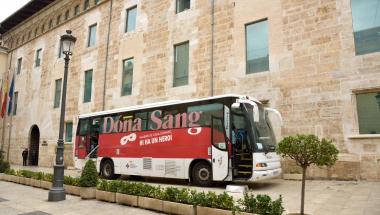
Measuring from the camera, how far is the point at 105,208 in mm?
7492

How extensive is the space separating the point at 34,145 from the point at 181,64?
16697 mm

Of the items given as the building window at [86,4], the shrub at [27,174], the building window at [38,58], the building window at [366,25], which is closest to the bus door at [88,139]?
the shrub at [27,174]

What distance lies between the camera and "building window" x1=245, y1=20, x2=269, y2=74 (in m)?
12.9

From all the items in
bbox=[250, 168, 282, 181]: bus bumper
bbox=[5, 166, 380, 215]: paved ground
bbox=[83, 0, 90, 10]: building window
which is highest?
bbox=[83, 0, 90, 10]: building window

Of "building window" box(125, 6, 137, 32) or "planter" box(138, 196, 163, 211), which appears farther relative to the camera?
"building window" box(125, 6, 137, 32)

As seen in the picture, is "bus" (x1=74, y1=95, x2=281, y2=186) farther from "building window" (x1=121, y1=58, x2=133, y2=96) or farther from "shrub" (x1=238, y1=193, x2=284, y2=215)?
"building window" (x1=121, y1=58, x2=133, y2=96)

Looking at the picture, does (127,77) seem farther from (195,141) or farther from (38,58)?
(38,58)

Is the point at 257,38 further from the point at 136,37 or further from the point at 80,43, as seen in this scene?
→ the point at 80,43

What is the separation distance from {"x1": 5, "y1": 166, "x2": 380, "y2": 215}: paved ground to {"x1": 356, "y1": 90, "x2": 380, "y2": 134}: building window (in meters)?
1.77

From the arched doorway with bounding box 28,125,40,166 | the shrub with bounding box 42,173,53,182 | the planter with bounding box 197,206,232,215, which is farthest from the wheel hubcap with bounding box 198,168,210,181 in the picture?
the arched doorway with bounding box 28,125,40,166

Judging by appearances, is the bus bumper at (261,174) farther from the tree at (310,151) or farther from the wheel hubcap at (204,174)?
the tree at (310,151)

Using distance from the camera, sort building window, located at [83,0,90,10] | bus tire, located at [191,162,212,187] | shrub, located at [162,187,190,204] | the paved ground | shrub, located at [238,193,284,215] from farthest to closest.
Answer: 1. building window, located at [83,0,90,10]
2. bus tire, located at [191,162,212,187]
3. shrub, located at [162,187,190,204]
4. the paved ground
5. shrub, located at [238,193,284,215]

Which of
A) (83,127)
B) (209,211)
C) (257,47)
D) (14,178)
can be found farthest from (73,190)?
(257,47)

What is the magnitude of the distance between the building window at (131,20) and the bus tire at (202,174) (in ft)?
37.4
